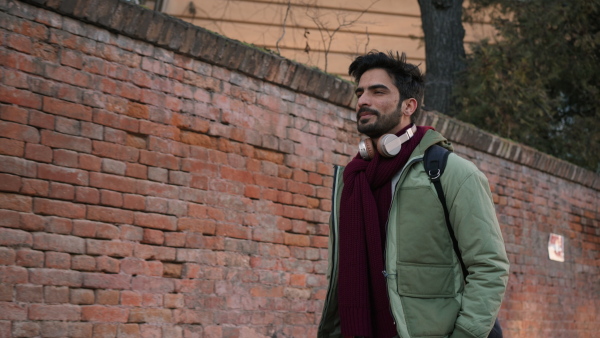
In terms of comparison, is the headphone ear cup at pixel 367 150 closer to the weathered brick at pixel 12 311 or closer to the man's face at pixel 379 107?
the man's face at pixel 379 107

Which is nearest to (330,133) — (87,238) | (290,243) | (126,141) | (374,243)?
(290,243)

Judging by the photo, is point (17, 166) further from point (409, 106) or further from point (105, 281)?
point (409, 106)

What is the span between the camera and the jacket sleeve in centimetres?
324

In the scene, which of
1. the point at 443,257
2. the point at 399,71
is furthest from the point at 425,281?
the point at 399,71

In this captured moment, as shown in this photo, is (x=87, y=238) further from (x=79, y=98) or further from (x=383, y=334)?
(x=383, y=334)

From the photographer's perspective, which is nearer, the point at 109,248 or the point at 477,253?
the point at 477,253

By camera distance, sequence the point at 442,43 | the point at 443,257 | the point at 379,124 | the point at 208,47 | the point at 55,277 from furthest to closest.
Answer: the point at 442,43 → the point at 208,47 → the point at 55,277 → the point at 379,124 → the point at 443,257

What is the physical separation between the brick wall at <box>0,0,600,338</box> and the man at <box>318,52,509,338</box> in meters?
1.99

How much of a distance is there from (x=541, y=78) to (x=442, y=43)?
1.45 metres

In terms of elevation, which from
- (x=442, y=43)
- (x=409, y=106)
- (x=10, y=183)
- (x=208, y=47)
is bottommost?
(x=10, y=183)

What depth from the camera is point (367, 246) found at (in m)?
3.53

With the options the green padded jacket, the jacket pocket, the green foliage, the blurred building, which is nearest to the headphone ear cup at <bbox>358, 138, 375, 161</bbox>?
the green padded jacket

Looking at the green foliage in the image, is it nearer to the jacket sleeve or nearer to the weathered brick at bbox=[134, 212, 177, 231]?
the weathered brick at bbox=[134, 212, 177, 231]

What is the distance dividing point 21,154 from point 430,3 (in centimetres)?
853
